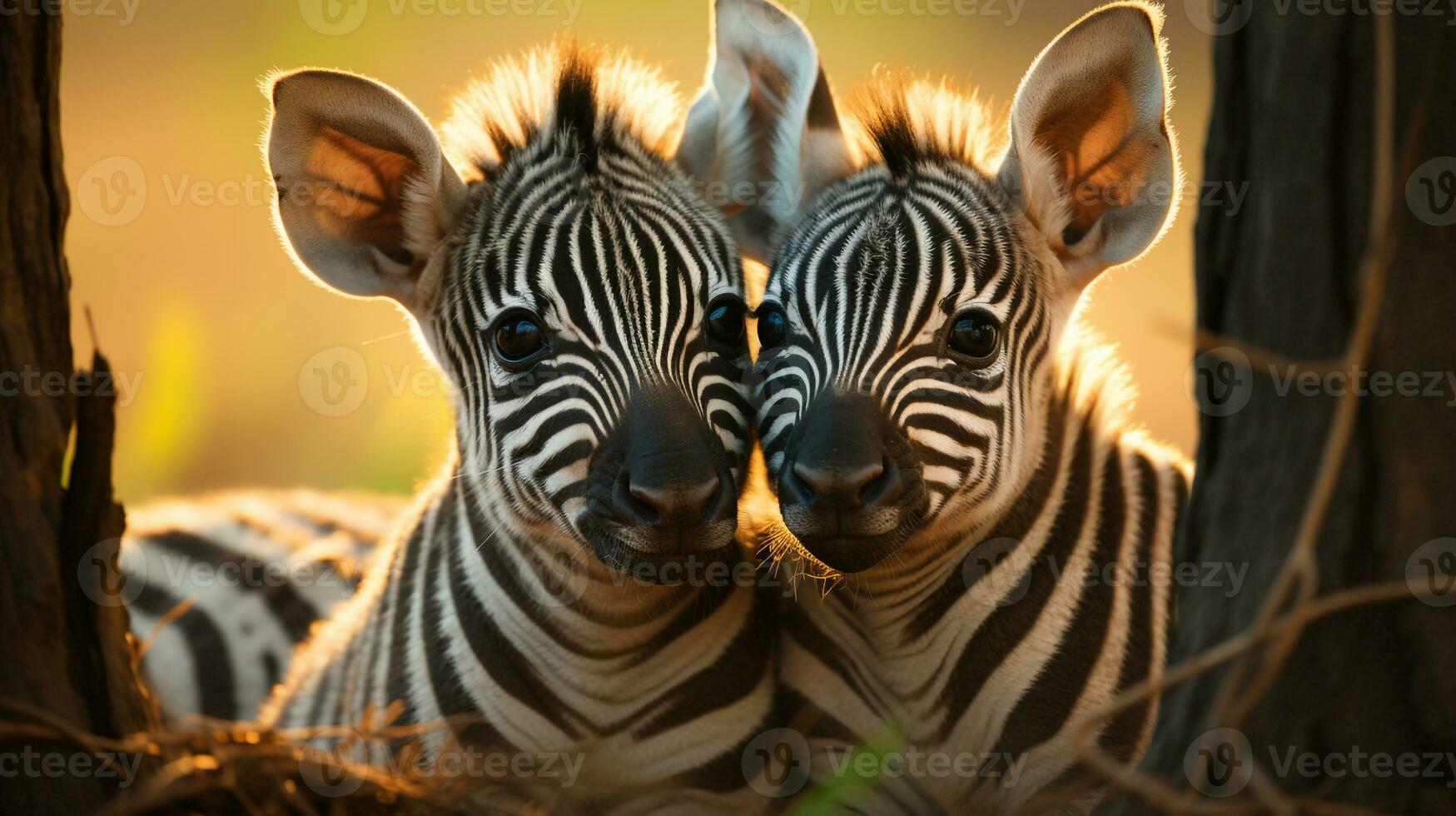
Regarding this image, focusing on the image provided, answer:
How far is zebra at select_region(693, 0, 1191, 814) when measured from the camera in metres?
4.16

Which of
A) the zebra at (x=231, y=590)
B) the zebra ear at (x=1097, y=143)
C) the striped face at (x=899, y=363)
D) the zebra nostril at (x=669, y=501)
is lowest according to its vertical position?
the zebra at (x=231, y=590)

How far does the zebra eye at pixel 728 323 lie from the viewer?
4.48 meters

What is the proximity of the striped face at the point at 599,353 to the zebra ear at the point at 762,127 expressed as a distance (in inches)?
18.3

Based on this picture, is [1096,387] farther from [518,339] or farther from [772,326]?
[518,339]

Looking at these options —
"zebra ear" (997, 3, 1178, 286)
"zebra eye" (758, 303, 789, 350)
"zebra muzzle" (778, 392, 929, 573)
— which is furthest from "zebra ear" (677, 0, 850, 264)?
"zebra muzzle" (778, 392, 929, 573)

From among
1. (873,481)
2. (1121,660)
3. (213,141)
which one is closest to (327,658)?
(873,481)

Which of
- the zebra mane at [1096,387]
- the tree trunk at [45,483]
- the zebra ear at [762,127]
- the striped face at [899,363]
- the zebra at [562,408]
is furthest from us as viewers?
the zebra ear at [762,127]

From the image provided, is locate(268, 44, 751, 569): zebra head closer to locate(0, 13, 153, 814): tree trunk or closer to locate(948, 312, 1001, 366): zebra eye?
locate(948, 312, 1001, 366): zebra eye

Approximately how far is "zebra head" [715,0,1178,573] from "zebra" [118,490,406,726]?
382cm

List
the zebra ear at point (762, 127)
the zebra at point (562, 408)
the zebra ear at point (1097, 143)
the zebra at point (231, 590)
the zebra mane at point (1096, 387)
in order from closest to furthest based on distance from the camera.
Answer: the zebra at point (562, 408) < the zebra ear at point (1097, 143) < the zebra mane at point (1096, 387) < the zebra ear at point (762, 127) < the zebra at point (231, 590)

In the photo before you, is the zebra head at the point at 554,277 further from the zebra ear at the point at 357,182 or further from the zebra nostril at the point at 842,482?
the zebra nostril at the point at 842,482

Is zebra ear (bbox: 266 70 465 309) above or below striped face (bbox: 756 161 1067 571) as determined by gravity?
above

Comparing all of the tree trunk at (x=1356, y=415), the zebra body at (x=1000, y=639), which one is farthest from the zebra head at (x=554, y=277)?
the tree trunk at (x=1356, y=415)

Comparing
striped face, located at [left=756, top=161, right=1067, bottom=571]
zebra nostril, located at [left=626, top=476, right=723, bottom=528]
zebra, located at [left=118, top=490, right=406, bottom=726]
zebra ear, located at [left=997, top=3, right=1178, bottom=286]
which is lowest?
zebra, located at [left=118, top=490, right=406, bottom=726]
